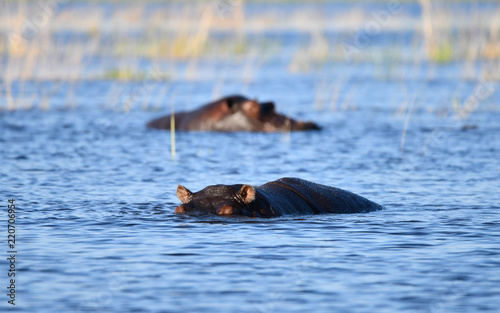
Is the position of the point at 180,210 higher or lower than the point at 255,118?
lower

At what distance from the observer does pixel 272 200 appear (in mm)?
8109

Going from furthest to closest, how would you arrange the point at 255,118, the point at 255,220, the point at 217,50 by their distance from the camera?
the point at 217,50 → the point at 255,118 → the point at 255,220

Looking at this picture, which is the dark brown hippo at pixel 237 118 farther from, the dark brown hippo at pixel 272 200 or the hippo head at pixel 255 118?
the dark brown hippo at pixel 272 200

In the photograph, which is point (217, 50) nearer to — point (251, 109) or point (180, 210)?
point (251, 109)

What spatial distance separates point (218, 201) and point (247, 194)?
318 mm

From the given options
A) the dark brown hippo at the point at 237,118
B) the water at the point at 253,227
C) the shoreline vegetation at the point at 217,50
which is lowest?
the water at the point at 253,227

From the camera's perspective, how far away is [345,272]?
6430 mm

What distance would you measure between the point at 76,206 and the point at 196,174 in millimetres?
2454

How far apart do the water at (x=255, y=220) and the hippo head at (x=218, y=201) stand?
0.10 metres

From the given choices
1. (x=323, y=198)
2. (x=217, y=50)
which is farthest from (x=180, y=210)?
(x=217, y=50)

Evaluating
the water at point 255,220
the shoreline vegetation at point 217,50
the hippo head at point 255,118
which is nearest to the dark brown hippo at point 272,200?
the water at point 255,220

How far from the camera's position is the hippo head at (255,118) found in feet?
48.4

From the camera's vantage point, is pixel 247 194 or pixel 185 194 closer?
pixel 247 194

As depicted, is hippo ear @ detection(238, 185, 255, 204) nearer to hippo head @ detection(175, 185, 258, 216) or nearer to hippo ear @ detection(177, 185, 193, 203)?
hippo head @ detection(175, 185, 258, 216)
